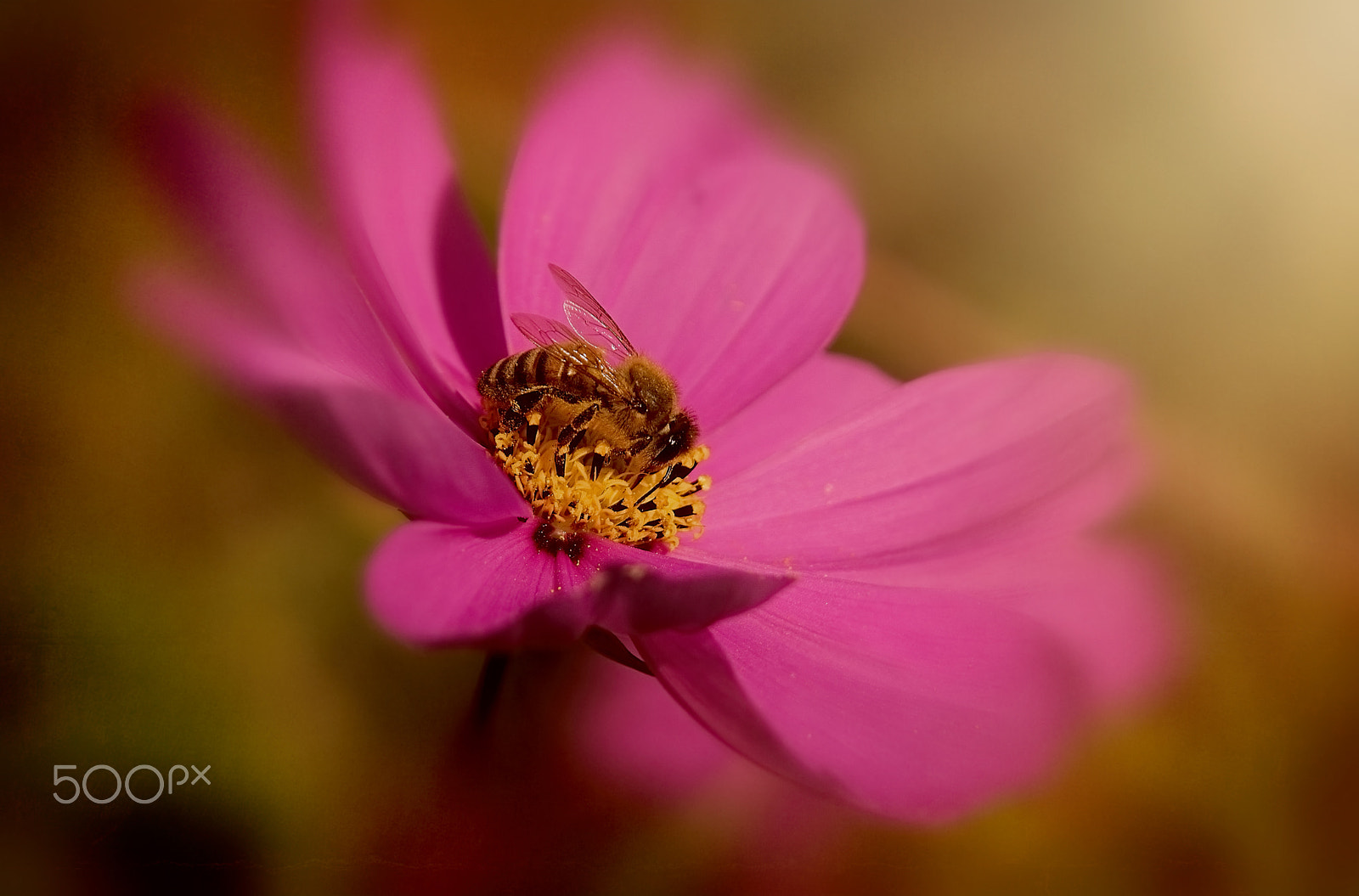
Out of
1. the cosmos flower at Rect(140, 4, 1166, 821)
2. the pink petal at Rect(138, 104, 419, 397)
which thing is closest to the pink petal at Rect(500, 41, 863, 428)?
the cosmos flower at Rect(140, 4, 1166, 821)

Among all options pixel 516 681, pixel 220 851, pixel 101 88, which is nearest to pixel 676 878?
pixel 516 681

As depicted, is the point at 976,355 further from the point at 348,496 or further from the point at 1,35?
the point at 1,35

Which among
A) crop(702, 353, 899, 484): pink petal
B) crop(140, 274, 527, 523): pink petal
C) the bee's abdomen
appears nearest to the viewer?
crop(140, 274, 527, 523): pink petal

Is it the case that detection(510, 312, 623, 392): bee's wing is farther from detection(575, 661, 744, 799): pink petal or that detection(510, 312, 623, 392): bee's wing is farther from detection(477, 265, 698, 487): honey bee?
detection(575, 661, 744, 799): pink petal

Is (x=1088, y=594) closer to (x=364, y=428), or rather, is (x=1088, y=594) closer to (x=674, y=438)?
(x=674, y=438)

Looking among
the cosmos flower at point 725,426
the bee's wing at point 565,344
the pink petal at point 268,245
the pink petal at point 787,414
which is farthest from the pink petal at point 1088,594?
the pink petal at point 268,245

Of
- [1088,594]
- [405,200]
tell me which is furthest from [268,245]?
[1088,594]

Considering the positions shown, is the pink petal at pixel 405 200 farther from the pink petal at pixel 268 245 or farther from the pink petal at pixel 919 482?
the pink petal at pixel 919 482
